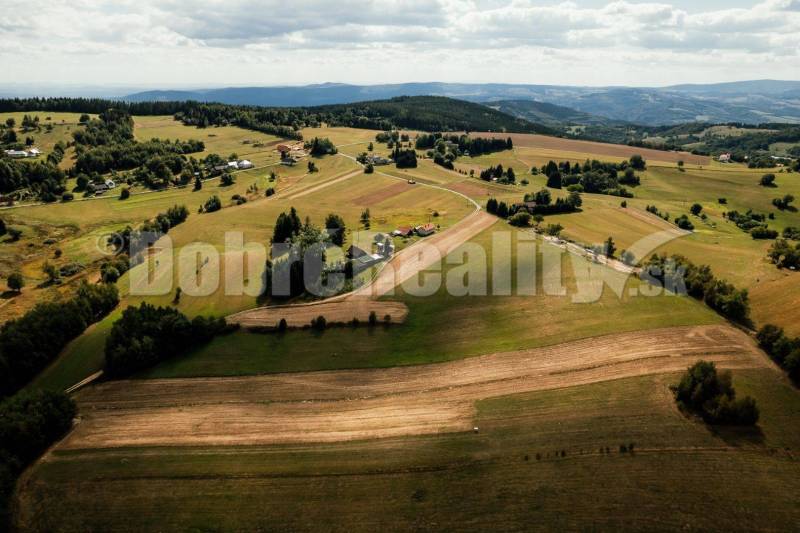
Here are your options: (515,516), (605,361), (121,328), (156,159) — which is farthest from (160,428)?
(156,159)

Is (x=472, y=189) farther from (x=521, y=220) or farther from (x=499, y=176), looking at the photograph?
(x=521, y=220)

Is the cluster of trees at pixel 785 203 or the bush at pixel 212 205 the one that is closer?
the bush at pixel 212 205

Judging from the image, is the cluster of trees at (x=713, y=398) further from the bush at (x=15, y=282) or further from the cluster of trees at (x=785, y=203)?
the bush at (x=15, y=282)

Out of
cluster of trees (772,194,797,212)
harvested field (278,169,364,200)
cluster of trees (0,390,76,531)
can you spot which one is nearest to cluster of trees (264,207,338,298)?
cluster of trees (0,390,76,531)

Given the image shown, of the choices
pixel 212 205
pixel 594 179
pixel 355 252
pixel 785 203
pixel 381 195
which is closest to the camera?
pixel 355 252

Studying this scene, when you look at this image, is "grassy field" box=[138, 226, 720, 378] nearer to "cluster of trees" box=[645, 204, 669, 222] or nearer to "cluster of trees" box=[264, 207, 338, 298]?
"cluster of trees" box=[264, 207, 338, 298]

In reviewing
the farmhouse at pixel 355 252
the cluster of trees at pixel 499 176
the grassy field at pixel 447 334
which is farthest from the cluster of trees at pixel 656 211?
the farmhouse at pixel 355 252

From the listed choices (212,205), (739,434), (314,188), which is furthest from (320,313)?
(314,188)
